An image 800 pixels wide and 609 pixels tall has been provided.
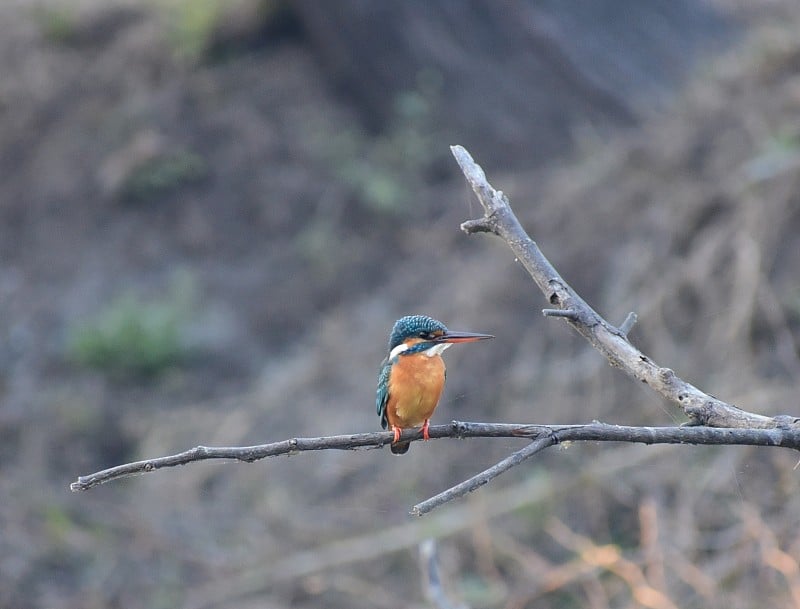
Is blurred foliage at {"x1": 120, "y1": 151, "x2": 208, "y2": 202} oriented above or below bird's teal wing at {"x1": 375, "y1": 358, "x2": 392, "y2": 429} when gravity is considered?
above

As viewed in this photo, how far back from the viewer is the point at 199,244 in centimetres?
1002

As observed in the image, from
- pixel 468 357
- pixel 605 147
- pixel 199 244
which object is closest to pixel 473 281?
pixel 468 357

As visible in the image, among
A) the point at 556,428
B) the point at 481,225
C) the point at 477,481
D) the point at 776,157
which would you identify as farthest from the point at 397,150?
the point at 477,481

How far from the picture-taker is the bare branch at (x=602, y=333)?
225 cm

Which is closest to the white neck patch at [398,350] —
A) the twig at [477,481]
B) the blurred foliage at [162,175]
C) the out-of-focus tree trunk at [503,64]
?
the twig at [477,481]

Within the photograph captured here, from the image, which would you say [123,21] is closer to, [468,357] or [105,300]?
[105,300]

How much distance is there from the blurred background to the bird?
79.9 inches

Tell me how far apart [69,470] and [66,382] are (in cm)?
109

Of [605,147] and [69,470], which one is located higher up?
[605,147]

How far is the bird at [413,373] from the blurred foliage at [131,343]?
5902 millimetres

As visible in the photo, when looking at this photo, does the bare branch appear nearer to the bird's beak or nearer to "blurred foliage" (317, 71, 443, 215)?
the bird's beak

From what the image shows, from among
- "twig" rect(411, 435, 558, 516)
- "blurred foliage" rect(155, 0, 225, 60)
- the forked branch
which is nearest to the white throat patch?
the forked branch

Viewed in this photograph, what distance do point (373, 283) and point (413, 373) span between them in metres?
6.33

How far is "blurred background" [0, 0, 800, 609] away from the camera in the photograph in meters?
6.62
